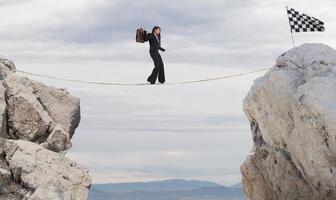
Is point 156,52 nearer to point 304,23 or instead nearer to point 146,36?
point 146,36

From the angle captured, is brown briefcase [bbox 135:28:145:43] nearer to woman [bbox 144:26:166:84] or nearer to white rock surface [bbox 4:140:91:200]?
woman [bbox 144:26:166:84]

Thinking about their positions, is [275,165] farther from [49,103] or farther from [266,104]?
[49,103]

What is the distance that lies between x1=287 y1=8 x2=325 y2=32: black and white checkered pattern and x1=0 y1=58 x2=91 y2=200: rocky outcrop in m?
13.1

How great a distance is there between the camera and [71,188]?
31656 millimetres

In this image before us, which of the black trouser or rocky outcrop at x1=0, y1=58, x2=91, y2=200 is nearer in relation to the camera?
rocky outcrop at x1=0, y1=58, x2=91, y2=200

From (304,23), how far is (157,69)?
8.94m

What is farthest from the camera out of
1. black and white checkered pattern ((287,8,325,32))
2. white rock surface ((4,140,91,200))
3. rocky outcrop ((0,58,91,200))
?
black and white checkered pattern ((287,8,325,32))

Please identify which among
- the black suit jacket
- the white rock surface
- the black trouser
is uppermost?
the black suit jacket

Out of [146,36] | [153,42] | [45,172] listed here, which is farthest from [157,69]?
[45,172]

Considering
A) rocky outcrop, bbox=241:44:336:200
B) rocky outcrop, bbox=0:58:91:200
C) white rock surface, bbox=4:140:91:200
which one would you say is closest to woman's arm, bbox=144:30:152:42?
rocky outcrop, bbox=0:58:91:200

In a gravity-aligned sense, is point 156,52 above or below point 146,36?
below

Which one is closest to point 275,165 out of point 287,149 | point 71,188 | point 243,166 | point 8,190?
point 287,149

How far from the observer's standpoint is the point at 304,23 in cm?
3900

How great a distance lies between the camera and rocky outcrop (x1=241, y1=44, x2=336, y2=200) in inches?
1195
